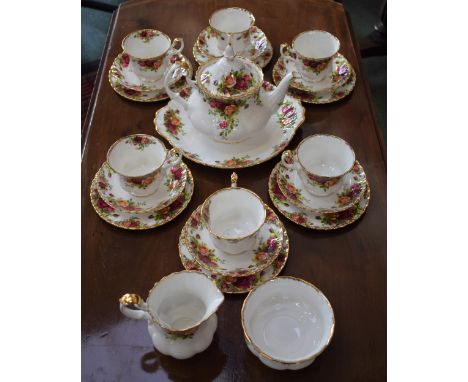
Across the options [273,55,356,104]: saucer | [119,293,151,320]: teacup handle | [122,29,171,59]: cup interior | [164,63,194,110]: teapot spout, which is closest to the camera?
[119,293,151,320]: teacup handle

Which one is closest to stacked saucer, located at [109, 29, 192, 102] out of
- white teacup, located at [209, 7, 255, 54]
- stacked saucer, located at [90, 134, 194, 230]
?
white teacup, located at [209, 7, 255, 54]

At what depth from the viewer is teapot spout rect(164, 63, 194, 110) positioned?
1.02m

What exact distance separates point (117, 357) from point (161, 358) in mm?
70

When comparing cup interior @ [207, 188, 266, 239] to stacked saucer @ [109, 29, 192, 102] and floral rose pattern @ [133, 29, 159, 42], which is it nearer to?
stacked saucer @ [109, 29, 192, 102]

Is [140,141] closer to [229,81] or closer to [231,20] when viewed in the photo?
[229,81]

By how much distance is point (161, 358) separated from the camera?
2.39 ft

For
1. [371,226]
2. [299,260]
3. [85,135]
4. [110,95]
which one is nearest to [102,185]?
[85,135]

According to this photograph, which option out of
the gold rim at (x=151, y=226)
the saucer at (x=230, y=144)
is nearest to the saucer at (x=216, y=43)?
the saucer at (x=230, y=144)

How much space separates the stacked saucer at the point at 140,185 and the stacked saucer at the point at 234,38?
0.38 metres

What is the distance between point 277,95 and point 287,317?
48cm

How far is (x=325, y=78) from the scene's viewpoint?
1174 mm

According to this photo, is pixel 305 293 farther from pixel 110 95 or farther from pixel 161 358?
→ pixel 110 95

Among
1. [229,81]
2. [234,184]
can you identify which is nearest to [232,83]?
[229,81]

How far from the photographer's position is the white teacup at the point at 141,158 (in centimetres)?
93
